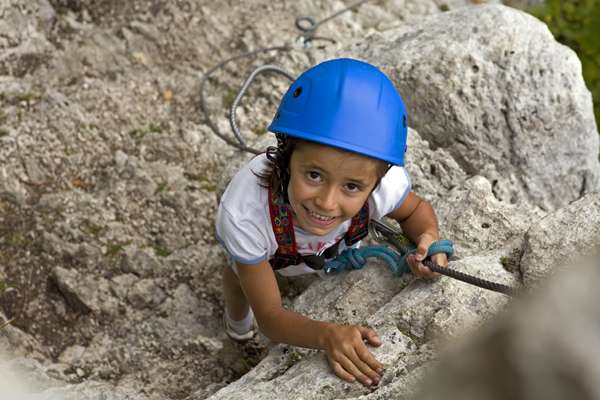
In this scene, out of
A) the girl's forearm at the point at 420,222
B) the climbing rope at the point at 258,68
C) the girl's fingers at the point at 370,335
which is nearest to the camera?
the girl's fingers at the point at 370,335

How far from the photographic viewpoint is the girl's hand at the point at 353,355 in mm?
2438

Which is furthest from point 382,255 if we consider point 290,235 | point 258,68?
point 258,68

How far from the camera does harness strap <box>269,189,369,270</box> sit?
2951 mm

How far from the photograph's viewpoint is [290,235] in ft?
10.0

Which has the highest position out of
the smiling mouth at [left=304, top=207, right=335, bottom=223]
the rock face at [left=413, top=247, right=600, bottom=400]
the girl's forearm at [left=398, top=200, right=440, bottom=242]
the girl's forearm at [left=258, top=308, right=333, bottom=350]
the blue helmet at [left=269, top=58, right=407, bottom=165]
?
the rock face at [left=413, top=247, right=600, bottom=400]

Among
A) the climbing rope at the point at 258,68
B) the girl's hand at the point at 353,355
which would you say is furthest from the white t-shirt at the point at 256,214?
the climbing rope at the point at 258,68

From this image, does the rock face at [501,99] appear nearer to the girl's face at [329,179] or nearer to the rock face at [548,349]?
the girl's face at [329,179]

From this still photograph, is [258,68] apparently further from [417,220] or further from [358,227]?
[417,220]

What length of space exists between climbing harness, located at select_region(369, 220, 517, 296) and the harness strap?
67 mm

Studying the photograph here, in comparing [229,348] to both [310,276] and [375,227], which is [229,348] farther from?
[375,227]

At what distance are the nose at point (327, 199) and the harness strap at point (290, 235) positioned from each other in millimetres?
355

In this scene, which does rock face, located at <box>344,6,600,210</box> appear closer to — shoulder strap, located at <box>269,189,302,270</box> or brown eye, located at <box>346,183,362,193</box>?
shoulder strap, located at <box>269,189,302,270</box>

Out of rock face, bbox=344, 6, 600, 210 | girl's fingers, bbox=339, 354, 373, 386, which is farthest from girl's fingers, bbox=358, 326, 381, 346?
rock face, bbox=344, 6, 600, 210

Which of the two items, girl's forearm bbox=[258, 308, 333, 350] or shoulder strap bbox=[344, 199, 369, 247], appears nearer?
girl's forearm bbox=[258, 308, 333, 350]
